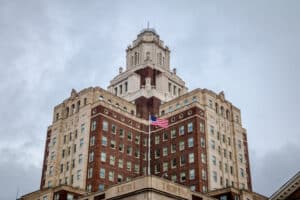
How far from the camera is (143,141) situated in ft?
339

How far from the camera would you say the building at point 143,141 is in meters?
92.9

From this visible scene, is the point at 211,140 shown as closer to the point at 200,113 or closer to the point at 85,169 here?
the point at 200,113

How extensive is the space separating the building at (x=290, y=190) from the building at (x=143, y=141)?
39.5 meters

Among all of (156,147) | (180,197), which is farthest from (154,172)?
(180,197)

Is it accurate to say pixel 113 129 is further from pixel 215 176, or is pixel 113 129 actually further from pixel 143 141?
pixel 215 176

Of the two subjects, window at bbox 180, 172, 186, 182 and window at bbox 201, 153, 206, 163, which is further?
window at bbox 180, 172, 186, 182

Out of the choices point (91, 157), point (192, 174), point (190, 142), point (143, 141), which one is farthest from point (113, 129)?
point (192, 174)

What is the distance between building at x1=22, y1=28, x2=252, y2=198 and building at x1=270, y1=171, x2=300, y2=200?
3950cm

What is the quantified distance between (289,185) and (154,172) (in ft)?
174

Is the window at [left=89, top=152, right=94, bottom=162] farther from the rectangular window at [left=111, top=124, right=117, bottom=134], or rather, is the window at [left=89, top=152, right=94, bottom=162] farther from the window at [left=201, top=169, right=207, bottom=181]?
the window at [left=201, top=169, right=207, bottom=181]

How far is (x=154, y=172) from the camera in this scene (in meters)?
99.6

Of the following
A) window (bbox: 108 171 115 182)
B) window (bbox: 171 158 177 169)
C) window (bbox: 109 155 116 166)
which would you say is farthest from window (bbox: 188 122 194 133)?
window (bbox: 108 171 115 182)

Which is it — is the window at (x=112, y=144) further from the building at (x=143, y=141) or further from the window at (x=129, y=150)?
the window at (x=129, y=150)

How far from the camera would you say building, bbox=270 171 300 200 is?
48812mm
